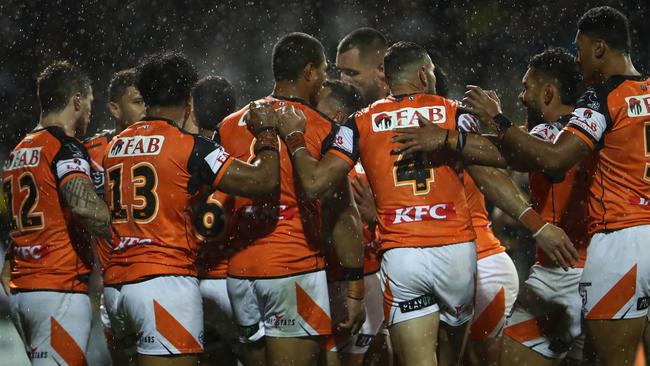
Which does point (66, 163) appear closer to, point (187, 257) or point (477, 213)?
point (187, 257)

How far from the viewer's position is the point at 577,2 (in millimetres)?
14281

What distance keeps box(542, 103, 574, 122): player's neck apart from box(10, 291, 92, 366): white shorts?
3299 mm

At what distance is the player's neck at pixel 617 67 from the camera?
16.9ft

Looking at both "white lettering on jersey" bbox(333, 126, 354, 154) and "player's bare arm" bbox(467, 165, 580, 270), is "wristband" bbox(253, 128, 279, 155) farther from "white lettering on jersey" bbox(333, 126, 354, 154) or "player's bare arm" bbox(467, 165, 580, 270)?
"player's bare arm" bbox(467, 165, 580, 270)

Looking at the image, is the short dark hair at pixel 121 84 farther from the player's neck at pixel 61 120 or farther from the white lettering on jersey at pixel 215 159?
the white lettering on jersey at pixel 215 159

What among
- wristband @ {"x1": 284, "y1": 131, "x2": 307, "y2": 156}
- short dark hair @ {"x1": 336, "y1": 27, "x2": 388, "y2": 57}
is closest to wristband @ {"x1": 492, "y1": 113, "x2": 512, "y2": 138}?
wristband @ {"x1": 284, "y1": 131, "x2": 307, "y2": 156}

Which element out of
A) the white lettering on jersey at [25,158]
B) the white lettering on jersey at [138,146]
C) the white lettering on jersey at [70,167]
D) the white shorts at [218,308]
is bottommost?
the white shorts at [218,308]

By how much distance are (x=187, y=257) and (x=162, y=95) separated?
0.97 metres

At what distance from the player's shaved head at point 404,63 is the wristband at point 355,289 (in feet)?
4.08

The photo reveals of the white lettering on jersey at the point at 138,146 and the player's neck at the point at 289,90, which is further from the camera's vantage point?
the player's neck at the point at 289,90

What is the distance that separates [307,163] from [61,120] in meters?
1.76

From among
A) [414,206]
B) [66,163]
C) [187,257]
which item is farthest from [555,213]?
[66,163]

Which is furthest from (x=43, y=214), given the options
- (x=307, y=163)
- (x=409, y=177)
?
(x=409, y=177)

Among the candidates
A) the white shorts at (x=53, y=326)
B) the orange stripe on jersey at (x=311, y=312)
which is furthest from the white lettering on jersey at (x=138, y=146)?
the orange stripe on jersey at (x=311, y=312)
